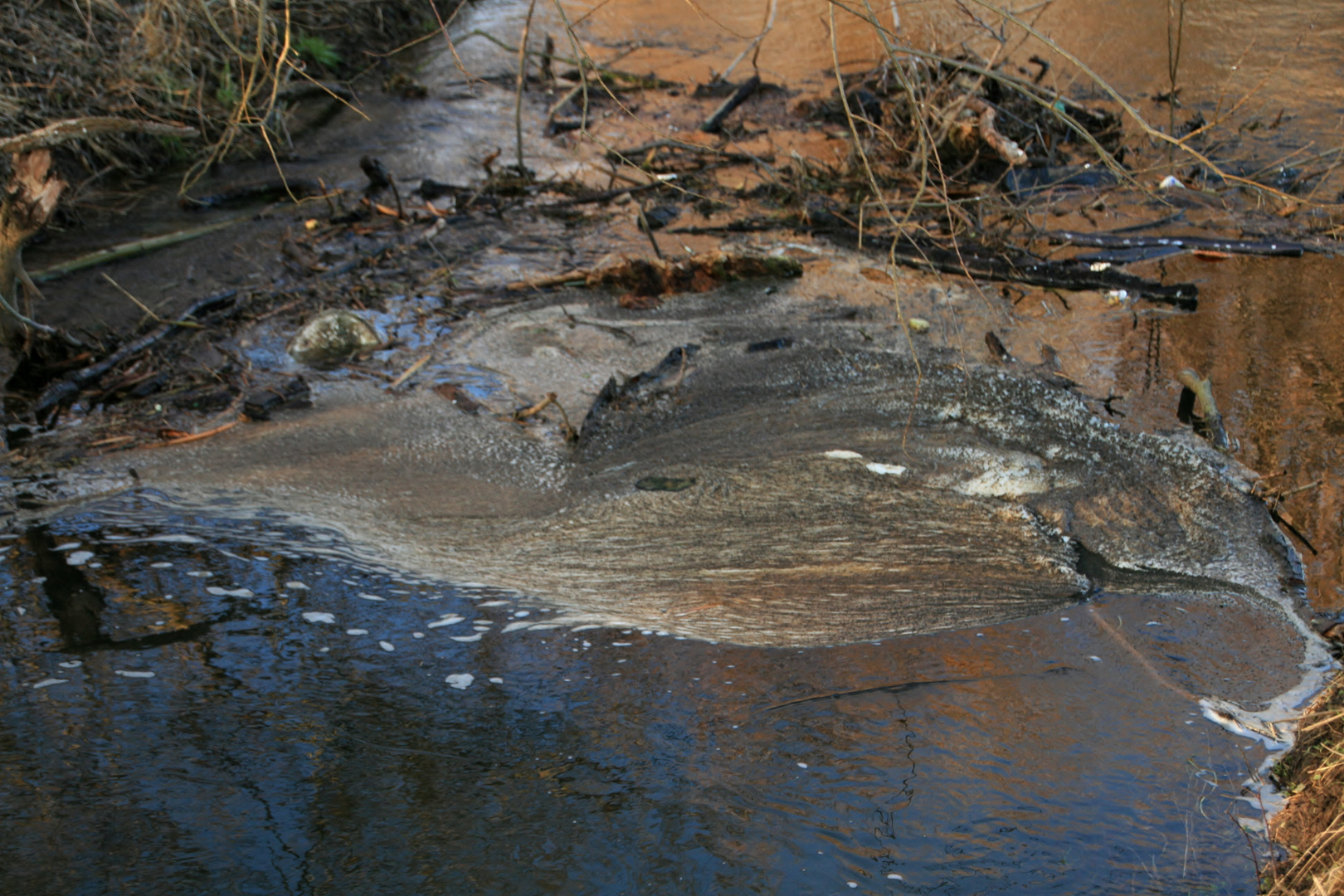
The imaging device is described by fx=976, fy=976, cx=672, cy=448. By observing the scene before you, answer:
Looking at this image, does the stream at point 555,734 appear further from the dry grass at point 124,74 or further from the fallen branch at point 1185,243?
the dry grass at point 124,74

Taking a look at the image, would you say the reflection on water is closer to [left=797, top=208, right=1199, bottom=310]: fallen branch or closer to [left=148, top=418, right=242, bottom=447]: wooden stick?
[left=148, top=418, right=242, bottom=447]: wooden stick

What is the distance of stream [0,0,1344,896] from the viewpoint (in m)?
2.45

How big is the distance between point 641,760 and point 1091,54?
9.29 m

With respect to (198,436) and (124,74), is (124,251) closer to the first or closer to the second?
(124,74)

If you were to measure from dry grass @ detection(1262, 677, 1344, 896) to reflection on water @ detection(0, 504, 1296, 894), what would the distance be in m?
0.11

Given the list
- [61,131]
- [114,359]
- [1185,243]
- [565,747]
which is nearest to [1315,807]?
[565,747]

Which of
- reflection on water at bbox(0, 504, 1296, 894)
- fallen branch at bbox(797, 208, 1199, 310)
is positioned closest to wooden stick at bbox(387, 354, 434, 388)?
reflection on water at bbox(0, 504, 1296, 894)

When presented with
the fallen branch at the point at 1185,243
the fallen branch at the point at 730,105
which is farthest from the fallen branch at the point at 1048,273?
the fallen branch at the point at 730,105

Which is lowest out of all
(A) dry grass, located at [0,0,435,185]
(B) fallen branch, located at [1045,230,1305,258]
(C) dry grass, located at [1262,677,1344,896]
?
(C) dry grass, located at [1262,677,1344,896]

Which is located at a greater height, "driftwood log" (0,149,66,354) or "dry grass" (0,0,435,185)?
"dry grass" (0,0,435,185)

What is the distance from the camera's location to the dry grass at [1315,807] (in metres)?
2.24

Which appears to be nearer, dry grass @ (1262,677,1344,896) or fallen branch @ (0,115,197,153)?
dry grass @ (1262,677,1344,896)

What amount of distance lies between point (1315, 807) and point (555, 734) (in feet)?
6.63

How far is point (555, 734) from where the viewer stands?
288cm
